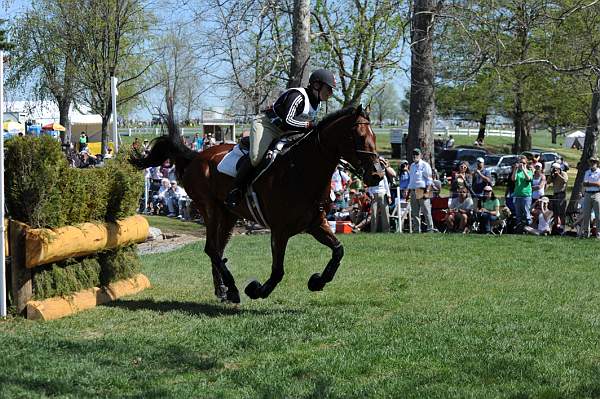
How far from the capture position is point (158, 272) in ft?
43.9

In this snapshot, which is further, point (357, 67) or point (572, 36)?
point (357, 67)

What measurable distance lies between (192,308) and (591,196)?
11.9m

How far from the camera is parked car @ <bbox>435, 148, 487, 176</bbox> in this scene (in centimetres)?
4612

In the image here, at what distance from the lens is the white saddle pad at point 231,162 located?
32.3 ft

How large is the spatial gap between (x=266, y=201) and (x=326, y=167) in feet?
2.90

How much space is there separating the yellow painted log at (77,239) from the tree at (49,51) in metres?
23.5

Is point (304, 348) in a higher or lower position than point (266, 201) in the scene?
lower

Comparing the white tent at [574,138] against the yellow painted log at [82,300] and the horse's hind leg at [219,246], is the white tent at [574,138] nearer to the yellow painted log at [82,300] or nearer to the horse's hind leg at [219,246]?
the horse's hind leg at [219,246]

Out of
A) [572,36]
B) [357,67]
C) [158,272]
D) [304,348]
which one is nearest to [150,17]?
[357,67]

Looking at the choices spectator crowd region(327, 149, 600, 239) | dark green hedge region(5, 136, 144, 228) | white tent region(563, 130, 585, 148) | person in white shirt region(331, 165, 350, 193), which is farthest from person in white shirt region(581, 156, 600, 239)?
white tent region(563, 130, 585, 148)

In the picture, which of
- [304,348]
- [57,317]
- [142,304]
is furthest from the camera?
[142,304]

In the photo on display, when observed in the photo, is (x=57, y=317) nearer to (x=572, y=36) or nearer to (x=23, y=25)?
(x=572, y=36)

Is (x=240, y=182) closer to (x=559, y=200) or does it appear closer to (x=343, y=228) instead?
(x=343, y=228)

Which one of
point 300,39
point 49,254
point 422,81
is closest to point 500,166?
point 422,81
